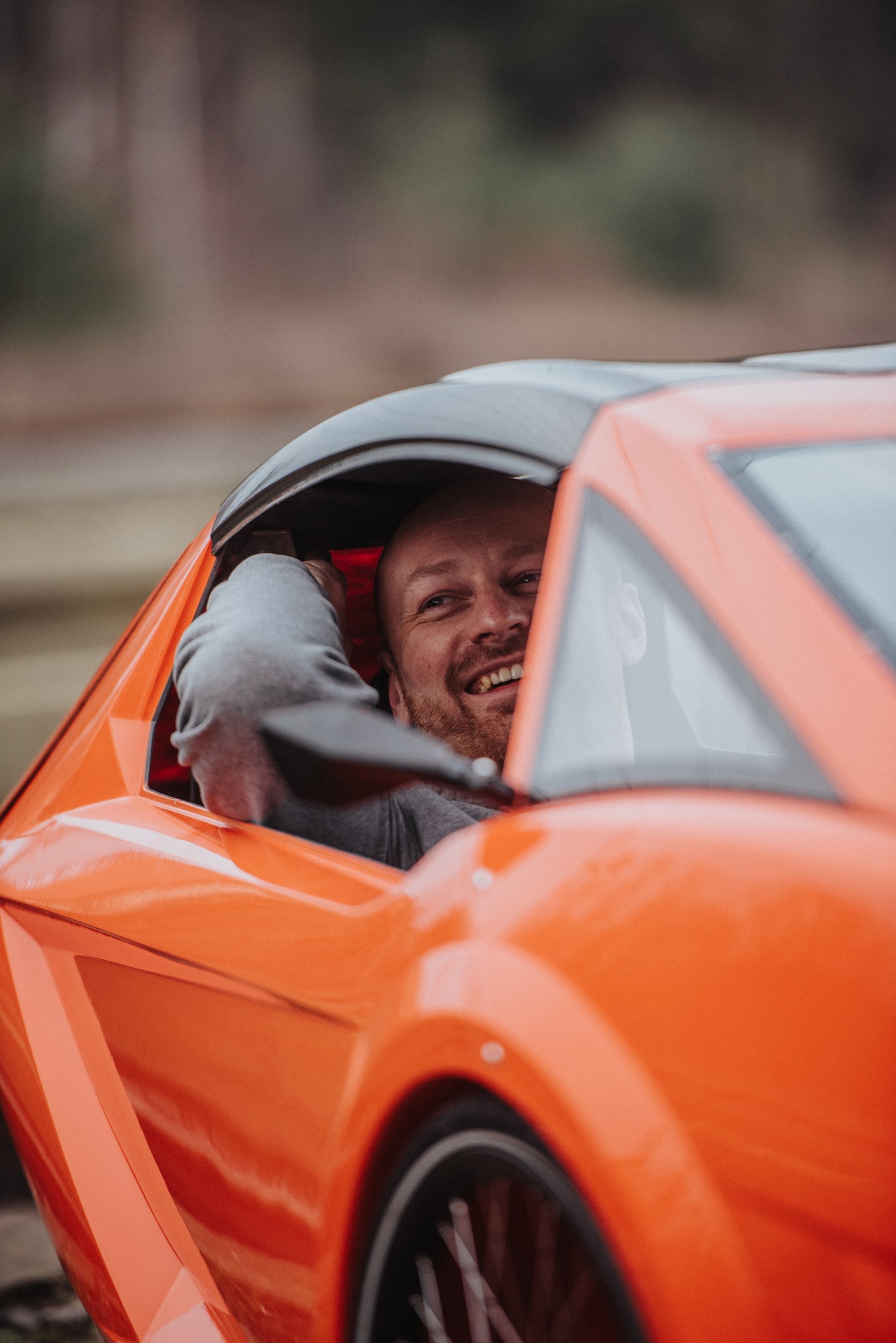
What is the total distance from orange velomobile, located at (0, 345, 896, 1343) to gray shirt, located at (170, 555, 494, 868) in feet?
0.27

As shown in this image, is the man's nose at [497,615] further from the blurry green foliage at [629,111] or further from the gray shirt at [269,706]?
the blurry green foliage at [629,111]

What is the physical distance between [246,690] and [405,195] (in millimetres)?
27329

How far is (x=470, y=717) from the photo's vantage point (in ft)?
7.52

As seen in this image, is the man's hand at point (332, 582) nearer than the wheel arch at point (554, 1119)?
No

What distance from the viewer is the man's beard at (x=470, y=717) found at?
2.26m

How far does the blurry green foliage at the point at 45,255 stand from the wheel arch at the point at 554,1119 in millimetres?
22033

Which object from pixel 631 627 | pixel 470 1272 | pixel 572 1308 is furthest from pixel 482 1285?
A: pixel 631 627

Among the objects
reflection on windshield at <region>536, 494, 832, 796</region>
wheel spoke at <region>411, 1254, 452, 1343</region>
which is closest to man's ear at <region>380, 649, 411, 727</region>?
reflection on windshield at <region>536, 494, 832, 796</region>

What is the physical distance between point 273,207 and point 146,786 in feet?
88.3

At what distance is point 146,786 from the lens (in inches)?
84.8

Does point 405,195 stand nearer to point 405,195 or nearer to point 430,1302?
point 405,195

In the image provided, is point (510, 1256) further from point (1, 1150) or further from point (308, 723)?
point (1, 1150)

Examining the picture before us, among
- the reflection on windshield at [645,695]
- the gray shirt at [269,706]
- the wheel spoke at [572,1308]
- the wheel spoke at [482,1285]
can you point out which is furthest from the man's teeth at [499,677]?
the wheel spoke at [572,1308]

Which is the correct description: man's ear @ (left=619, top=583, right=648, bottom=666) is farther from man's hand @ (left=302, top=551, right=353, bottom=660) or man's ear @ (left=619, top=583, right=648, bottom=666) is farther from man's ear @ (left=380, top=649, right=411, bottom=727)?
man's ear @ (left=380, top=649, right=411, bottom=727)
